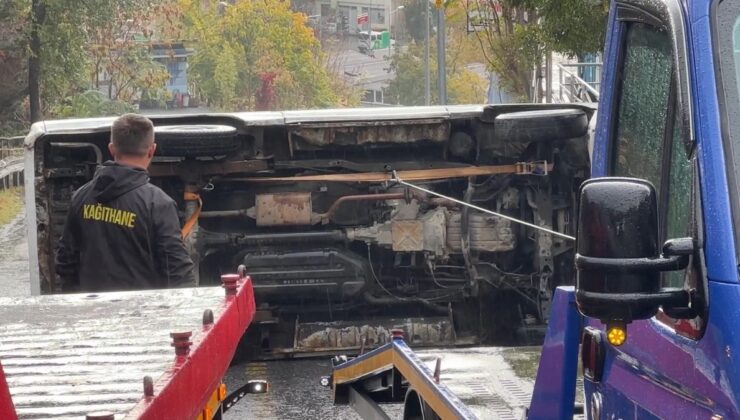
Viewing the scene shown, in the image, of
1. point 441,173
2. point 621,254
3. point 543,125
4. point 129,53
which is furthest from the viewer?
point 129,53

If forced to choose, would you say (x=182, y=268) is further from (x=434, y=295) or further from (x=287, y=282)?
(x=434, y=295)

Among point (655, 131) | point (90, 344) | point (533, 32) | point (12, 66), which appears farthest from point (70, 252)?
point (12, 66)

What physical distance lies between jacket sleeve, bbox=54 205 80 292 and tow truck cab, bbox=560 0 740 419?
10.8 ft

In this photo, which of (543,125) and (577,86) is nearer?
(543,125)

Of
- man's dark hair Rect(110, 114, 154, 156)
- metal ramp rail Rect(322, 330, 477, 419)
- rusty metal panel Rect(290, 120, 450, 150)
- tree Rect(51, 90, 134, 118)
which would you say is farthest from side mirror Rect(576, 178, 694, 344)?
tree Rect(51, 90, 134, 118)

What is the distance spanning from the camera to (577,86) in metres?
19.8

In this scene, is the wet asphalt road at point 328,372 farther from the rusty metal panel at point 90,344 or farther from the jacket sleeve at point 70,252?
the jacket sleeve at point 70,252

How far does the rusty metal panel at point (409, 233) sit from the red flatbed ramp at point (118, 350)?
3728 millimetres

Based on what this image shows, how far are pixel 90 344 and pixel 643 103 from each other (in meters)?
2.05

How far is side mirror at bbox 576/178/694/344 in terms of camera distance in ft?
8.26

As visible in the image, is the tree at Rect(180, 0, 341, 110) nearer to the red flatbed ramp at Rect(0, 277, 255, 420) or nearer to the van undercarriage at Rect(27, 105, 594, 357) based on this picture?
the van undercarriage at Rect(27, 105, 594, 357)

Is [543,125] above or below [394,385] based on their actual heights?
above

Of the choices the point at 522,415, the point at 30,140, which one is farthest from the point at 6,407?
the point at 30,140

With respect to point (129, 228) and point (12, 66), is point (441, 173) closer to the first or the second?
point (129, 228)
